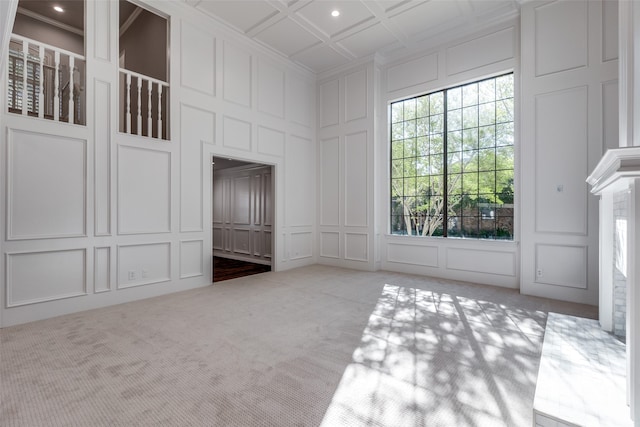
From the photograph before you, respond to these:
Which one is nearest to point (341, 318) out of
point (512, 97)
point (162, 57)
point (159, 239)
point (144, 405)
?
point (144, 405)

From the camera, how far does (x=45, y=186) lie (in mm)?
3316

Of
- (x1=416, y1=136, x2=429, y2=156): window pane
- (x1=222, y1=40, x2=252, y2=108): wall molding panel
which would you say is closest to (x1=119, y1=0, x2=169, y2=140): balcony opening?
(x1=222, y1=40, x2=252, y2=108): wall molding panel

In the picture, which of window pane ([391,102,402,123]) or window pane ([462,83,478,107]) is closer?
window pane ([462,83,478,107])

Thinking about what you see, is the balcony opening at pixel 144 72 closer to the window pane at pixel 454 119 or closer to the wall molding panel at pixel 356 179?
the wall molding panel at pixel 356 179

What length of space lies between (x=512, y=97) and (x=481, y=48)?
0.97m

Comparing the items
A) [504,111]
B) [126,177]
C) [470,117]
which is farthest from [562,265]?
[126,177]

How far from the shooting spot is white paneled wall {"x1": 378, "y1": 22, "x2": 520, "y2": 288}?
468 centimetres

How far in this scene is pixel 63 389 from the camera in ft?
6.46

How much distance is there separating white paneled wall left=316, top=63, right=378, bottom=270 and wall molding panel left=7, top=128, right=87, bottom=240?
4.21 meters

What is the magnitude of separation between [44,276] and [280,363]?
115 inches

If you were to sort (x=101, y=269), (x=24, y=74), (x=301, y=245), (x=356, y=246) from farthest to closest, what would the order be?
(x=301, y=245) < (x=356, y=246) < (x=101, y=269) < (x=24, y=74)

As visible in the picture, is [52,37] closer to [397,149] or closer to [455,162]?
[397,149]

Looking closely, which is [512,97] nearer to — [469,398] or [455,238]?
[455,238]

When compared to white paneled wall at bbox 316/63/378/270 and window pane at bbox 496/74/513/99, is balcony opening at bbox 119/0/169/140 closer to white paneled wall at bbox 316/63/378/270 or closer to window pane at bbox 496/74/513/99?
white paneled wall at bbox 316/63/378/270
